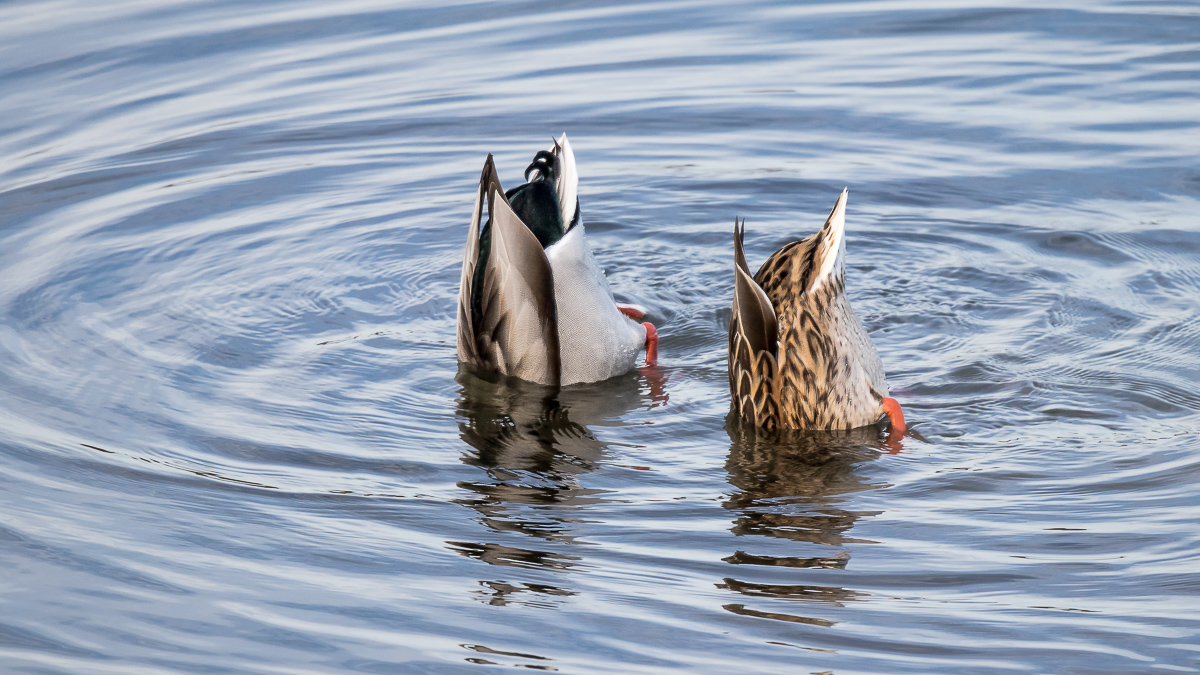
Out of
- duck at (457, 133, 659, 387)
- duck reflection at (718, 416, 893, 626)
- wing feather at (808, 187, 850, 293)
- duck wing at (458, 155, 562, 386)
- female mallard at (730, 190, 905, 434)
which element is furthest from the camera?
duck at (457, 133, 659, 387)

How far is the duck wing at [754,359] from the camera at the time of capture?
5.57 m

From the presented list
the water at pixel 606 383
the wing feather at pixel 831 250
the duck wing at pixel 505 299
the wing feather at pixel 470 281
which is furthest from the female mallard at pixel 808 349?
the wing feather at pixel 470 281

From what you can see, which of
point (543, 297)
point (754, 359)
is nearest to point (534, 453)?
point (543, 297)

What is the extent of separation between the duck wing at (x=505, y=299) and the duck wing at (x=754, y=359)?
0.90m

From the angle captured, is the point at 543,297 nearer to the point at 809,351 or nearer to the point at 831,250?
the point at 809,351

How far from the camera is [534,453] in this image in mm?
5766

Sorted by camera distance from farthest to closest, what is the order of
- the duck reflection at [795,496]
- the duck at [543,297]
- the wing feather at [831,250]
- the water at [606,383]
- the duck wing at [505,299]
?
the duck at [543,297] → the duck wing at [505,299] → the wing feather at [831,250] → the duck reflection at [795,496] → the water at [606,383]

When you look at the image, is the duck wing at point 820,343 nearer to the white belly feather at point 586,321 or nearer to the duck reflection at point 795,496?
the duck reflection at point 795,496

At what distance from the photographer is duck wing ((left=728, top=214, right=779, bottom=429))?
557 cm

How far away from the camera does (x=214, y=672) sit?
154 inches

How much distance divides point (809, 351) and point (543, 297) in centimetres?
127

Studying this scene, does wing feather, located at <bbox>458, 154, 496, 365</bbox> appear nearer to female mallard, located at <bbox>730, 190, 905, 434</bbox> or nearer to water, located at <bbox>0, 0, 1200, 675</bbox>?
water, located at <bbox>0, 0, 1200, 675</bbox>

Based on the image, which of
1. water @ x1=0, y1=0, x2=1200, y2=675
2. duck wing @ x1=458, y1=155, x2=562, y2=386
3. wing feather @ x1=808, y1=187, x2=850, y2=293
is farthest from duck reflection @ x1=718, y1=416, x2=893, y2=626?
duck wing @ x1=458, y1=155, x2=562, y2=386

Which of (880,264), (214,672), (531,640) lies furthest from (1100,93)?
(214,672)
